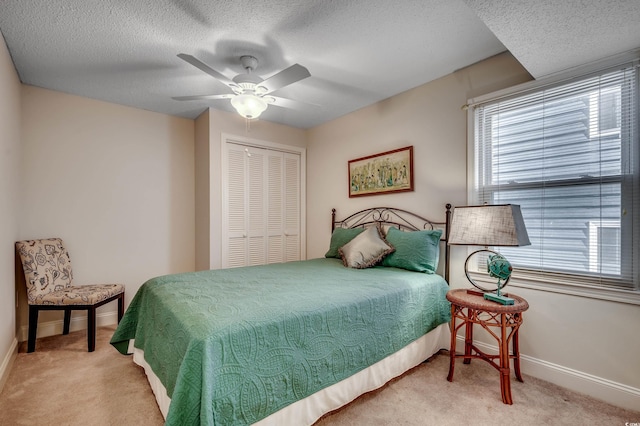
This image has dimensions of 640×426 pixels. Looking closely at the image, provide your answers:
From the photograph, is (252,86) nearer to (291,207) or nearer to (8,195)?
(8,195)

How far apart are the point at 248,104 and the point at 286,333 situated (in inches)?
67.1

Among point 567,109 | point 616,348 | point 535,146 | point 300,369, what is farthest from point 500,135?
point 300,369

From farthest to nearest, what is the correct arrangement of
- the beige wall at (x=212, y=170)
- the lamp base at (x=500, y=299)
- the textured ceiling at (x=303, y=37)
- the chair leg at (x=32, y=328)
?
1. the beige wall at (x=212, y=170)
2. the chair leg at (x=32, y=328)
3. the lamp base at (x=500, y=299)
4. the textured ceiling at (x=303, y=37)

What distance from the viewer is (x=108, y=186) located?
3338 millimetres

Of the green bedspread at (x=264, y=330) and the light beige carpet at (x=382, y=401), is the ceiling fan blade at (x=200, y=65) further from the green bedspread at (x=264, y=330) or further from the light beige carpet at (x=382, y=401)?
the light beige carpet at (x=382, y=401)

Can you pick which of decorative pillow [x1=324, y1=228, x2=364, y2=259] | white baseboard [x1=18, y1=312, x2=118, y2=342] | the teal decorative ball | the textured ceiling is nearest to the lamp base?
the teal decorative ball

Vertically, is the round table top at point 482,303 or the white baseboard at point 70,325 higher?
the round table top at point 482,303

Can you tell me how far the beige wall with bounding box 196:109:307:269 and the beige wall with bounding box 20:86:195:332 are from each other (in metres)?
0.27

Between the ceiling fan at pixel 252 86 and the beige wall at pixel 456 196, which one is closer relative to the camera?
the beige wall at pixel 456 196

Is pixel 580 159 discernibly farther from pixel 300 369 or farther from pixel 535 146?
pixel 300 369

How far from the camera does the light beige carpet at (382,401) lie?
5.58 ft

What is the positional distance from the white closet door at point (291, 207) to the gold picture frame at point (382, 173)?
3.23 feet

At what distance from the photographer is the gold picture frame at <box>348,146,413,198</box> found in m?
3.09

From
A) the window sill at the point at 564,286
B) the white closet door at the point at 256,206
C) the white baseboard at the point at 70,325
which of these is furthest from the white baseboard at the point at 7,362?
the window sill at the point at 564,286
